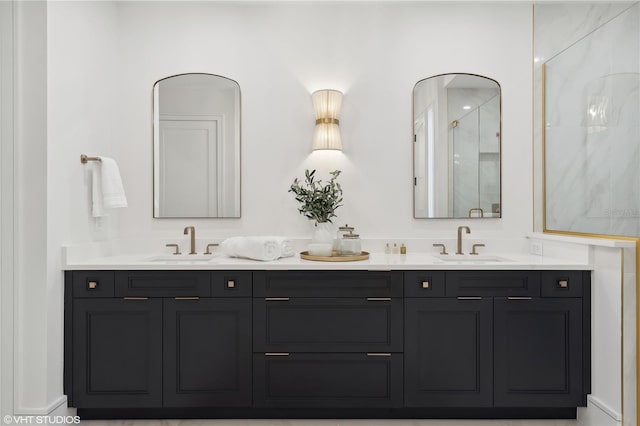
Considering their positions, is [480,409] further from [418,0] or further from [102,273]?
[418,0]

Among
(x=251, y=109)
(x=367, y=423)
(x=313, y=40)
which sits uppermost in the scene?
(x=313, y=40)

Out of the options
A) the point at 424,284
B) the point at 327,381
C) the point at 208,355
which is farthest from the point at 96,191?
the point at 424,284

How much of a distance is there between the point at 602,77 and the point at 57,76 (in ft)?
9.64

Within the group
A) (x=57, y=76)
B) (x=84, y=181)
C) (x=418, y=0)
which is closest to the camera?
(x=57, y=76)

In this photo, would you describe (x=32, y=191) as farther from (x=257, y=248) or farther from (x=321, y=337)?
(x=321, y=337)

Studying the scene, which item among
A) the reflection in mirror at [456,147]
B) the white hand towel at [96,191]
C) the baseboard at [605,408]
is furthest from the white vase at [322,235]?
the baseboard at [605,408]


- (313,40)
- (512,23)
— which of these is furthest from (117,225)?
(512,23)

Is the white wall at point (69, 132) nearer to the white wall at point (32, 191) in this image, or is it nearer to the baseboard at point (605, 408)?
the white wall at point (32, 191)

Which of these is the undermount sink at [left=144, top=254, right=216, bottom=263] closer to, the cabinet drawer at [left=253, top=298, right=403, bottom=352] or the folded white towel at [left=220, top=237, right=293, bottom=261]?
the folded white towel at [left=220, top=237, right=293, bottom=261]

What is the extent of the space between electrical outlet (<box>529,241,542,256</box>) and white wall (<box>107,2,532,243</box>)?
0.76ft

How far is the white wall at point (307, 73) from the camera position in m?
2.71

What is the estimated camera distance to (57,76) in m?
2.09

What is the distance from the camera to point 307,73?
2.72 meters

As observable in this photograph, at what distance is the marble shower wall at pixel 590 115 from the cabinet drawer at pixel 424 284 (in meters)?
0.92
